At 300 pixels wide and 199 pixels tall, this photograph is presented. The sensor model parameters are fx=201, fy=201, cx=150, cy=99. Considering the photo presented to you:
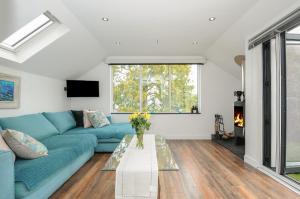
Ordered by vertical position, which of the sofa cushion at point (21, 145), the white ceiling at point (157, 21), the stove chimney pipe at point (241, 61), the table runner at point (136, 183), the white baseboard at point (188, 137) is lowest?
the white baseboard at point (188, 137)

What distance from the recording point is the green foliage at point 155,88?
590 centimetres

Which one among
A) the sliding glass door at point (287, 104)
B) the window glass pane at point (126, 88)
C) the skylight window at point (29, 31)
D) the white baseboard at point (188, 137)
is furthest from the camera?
the window glass pane at point (126, 88)

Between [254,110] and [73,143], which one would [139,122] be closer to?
[73,143]

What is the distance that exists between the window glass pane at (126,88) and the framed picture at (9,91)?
2771 millimetres

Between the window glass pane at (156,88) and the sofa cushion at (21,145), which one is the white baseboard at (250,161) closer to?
the window glass pane at (156,88)

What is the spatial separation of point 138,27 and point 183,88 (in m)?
2.70

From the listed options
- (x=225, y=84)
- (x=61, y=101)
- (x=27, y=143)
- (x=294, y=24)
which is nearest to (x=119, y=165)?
(x=27, y=143)

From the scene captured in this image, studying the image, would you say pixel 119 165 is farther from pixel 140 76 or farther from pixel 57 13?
pixel 140 76

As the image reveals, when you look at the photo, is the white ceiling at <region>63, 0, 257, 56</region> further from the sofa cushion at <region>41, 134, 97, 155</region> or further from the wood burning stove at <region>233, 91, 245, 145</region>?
the sofa cushion at <region>41, 134, 97, 155</region>

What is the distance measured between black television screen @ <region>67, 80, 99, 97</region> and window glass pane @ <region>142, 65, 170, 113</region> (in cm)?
141

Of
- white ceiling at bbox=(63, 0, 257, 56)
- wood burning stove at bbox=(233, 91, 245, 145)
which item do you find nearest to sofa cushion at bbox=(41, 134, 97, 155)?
white ceiling at bbox=(63, 0, 257, 56)

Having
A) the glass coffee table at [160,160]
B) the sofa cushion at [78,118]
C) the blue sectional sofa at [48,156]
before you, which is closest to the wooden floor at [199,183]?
the blue sectional sofa at [48,156]

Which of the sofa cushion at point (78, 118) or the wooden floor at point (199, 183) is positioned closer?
the wooden floor at point (199, 183)

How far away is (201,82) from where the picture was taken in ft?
19.0
